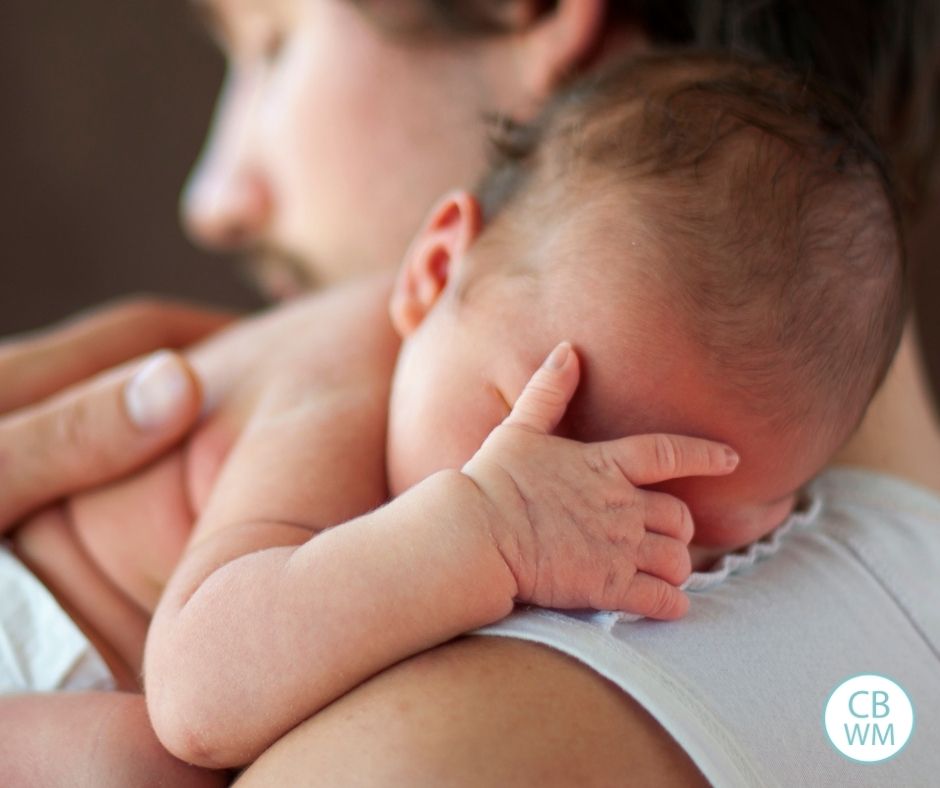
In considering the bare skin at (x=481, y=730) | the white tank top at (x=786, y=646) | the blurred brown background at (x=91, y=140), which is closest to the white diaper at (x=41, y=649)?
the bare skin at (x=481, y=730)

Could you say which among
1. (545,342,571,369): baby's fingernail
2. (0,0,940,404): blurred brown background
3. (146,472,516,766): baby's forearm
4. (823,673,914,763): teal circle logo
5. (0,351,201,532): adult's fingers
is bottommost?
Result: (823,673,914,763): teal circle logo

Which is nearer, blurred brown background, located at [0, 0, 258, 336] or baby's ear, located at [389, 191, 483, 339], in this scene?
baby's ear, located at [389, 191, 483, 339]

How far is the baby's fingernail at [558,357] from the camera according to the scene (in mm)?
749

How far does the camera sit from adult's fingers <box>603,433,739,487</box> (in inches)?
28.4

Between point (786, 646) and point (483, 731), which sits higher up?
point (483, 731)

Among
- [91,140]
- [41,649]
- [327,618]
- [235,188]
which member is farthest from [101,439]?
[91,140]

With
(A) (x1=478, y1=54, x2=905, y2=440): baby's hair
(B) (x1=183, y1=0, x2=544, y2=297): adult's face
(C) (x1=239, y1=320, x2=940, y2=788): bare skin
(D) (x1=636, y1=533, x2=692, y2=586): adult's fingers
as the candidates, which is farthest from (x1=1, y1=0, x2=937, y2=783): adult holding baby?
(C) (x1=239, y1=320, x2=940, y2=788): bare skin

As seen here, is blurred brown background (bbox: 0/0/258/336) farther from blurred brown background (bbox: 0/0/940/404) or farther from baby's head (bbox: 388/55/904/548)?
baby's head (bbox: 388/55/904/548)

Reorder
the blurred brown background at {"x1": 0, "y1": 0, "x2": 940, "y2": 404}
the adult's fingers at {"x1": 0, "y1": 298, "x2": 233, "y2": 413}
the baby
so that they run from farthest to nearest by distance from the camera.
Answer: the blurred brown background at {"x1": 0, "y1": 0, "x2": 940, "y2": 404} < the adult's fingers at {"x1": 0, "y1": 298, "x2": 233, "y2": 413} < the baby

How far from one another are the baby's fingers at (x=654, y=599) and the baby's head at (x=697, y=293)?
10cm

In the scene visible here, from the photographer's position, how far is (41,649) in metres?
0.92

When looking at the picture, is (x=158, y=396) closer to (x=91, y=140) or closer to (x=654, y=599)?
(x=654, y=599)

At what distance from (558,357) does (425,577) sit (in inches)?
7.7

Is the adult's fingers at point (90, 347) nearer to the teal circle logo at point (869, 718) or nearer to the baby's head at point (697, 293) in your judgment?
the baby's head at point (697, 293)
